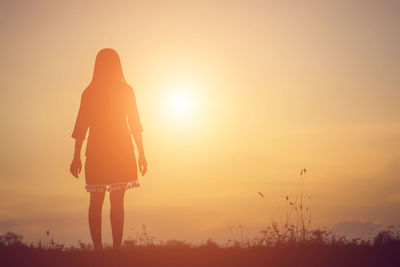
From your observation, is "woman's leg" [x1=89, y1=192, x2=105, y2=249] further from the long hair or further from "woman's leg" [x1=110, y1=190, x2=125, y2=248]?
the long hair

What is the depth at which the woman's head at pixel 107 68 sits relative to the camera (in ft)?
39.0

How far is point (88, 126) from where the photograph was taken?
1224 centimetres

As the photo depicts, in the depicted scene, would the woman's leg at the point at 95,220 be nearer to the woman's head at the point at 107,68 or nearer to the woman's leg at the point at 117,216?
the woman's leg at the point at 117,216

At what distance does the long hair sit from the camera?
1188 cm

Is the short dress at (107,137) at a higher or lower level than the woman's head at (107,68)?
lower

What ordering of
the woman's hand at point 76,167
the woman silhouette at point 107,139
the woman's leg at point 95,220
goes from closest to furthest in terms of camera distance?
1. the woman's leg at point 95,220
2. the woman silhouette at point 107,139
3. the woman's hand at point 76,167

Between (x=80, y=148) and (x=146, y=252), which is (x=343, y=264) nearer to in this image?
(x=146, y=252)

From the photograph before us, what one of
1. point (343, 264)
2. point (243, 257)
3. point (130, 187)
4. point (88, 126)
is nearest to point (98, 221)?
point (130, 187)

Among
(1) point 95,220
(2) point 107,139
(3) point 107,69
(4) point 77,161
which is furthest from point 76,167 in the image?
(3) point 107,69

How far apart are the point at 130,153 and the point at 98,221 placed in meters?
1.57

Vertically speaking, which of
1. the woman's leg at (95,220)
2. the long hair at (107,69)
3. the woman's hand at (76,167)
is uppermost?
the long hair at (107,69)

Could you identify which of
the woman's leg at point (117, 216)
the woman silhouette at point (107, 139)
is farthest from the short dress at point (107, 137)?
the woman's leg at point (117, 216)

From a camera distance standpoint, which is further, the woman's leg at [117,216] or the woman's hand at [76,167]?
the woman's hand at [76,167]

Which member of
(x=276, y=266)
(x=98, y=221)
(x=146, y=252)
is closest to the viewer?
(x=276, y=266)
